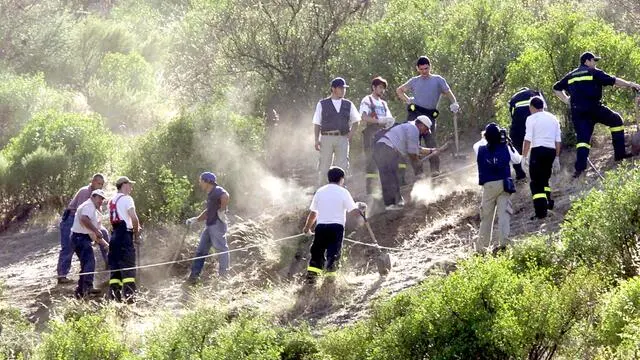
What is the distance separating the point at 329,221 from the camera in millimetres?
15648

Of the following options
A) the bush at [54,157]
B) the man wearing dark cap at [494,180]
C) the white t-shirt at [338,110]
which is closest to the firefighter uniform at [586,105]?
the man wearing dark cap at [494,180]

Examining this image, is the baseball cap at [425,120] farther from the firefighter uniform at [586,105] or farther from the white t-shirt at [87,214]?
the white t-shirt at [87,214]

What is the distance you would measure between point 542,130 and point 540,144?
17 centimetres

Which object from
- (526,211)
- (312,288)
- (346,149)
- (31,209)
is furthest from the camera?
(31,209)

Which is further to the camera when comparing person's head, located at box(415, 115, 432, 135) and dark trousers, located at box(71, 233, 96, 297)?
person's head, located at box(415, 115, 432, 135)

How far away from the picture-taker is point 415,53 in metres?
22.9

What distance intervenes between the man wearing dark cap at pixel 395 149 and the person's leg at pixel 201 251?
2534mm

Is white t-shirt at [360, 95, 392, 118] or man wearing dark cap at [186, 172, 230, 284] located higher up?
white t-shirt at [360, 95, 392, 118]

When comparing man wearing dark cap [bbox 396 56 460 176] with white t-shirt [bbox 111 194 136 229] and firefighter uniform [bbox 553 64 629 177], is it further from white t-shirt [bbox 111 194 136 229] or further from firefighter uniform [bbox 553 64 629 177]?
white t-shirt [bbox 111 194 136 229]

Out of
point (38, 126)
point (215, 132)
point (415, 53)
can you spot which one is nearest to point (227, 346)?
point (215, 132)

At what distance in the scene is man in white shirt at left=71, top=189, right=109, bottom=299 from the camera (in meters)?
17.5

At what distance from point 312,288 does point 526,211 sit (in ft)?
11.3

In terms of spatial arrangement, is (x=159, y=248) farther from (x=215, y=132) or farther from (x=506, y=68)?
(x=506, y=68)

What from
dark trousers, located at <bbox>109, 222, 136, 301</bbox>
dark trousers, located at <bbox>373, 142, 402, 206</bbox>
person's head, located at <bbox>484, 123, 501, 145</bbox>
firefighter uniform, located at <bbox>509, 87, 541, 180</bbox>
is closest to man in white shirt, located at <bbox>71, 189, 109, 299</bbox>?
dark trousers, located at <bbox>109, 222, 136, 301</bbox>
